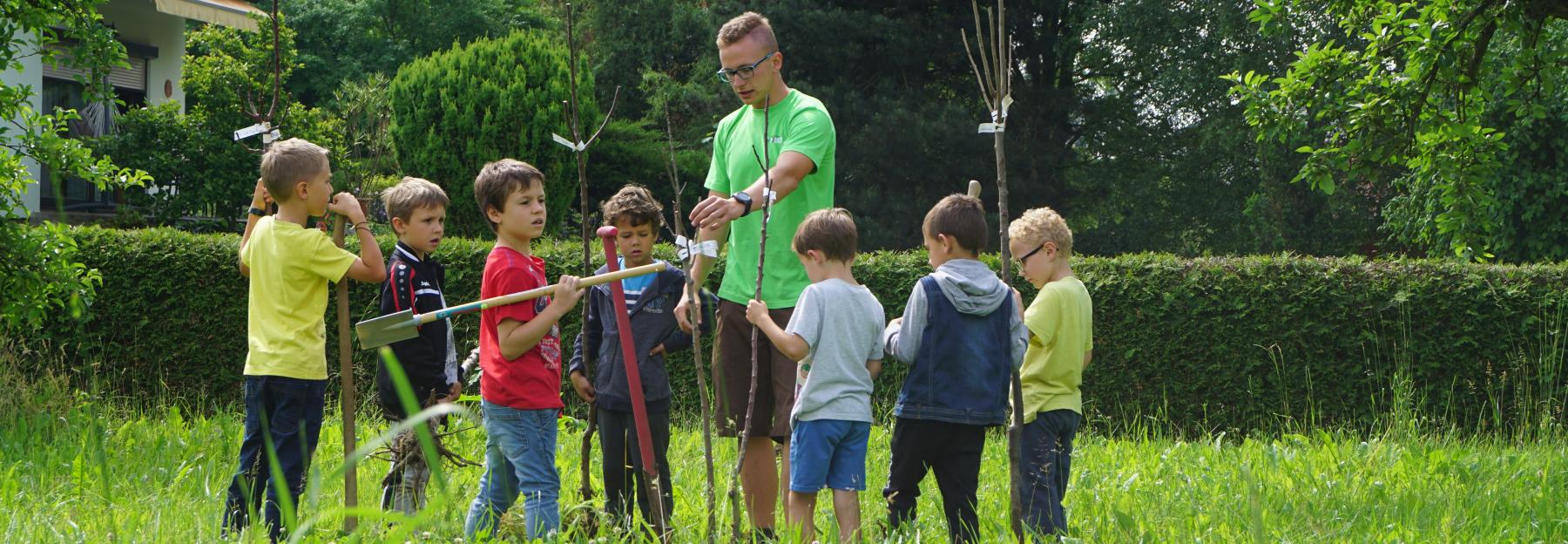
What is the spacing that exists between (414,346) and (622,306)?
1.57 metres

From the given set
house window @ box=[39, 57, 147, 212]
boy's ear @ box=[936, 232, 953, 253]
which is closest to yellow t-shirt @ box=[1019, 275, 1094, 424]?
boy's ear @ box=[936, 232, 953, 253]

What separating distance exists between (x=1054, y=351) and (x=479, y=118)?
14.9m

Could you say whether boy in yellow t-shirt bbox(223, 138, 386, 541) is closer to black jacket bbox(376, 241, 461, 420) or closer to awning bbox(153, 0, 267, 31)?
black jacket bbox(376, 241, 461, 420)

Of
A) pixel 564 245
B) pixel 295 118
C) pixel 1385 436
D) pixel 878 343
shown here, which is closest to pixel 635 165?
pixel 295 118

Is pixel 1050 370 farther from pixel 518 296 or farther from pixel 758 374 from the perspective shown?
pixel 518 296

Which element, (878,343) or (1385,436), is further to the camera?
(1385,436)

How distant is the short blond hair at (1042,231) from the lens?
4.04m

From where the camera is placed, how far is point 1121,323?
7.91 m

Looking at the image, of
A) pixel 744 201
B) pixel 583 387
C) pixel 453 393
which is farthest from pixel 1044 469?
pixel 453 393

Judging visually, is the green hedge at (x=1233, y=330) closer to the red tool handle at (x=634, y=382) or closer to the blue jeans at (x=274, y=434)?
the blue jeans at (x=274, y=434)

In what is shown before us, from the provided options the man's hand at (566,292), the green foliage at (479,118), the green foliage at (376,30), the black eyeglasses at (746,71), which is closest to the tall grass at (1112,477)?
the man's hand at (566,292)

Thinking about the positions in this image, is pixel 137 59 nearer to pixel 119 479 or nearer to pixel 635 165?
pixel 635 165

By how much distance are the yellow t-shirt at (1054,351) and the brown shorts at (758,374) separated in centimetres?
77

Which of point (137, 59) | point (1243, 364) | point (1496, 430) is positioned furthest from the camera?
point (137, 59)
